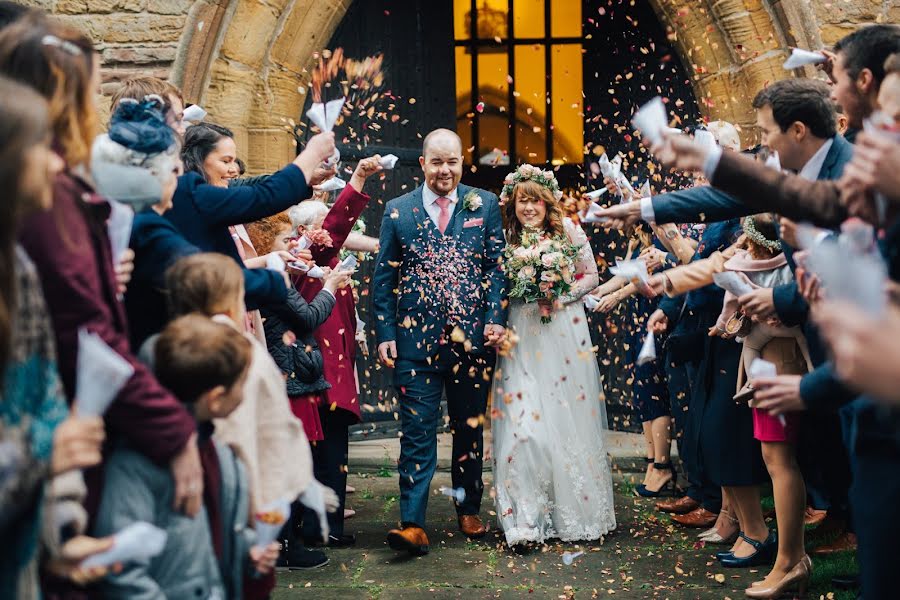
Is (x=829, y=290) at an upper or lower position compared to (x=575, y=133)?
lower

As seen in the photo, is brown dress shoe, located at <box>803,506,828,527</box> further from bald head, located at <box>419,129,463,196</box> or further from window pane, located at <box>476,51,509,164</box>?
window pane, located at <box>476,51,509,164</box>

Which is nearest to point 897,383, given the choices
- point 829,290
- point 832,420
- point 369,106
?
point 829,290

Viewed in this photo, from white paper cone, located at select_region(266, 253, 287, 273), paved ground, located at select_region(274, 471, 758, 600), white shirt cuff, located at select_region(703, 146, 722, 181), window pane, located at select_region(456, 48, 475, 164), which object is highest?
window pane, located at select_region(456, 48, 475, 164)

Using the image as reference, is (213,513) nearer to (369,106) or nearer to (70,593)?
(70,593)

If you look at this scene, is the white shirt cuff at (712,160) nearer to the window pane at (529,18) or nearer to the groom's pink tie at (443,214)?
the groom's pink tie at (443,214)

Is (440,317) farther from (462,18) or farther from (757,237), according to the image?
(462,18)

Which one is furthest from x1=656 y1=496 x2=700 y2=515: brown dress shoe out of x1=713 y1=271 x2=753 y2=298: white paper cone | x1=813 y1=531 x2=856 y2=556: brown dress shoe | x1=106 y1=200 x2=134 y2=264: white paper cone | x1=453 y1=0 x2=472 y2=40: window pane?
x1=453 y1=0 x2=472 y2=40: window pane

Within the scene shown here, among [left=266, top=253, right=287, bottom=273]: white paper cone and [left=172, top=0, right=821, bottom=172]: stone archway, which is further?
[left=172, top=0, right=821, bottom=172]: stone archway

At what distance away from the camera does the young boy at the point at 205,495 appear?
238 cm

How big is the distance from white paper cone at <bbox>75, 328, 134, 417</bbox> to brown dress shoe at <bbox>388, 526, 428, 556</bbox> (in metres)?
3.26

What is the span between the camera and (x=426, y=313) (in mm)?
5684

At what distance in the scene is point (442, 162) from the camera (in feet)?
18.9

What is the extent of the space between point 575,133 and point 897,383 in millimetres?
8085

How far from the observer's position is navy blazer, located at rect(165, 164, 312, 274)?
3477 mm
